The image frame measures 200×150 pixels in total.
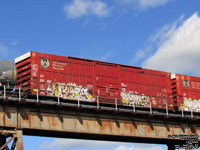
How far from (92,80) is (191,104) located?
40.4 ft

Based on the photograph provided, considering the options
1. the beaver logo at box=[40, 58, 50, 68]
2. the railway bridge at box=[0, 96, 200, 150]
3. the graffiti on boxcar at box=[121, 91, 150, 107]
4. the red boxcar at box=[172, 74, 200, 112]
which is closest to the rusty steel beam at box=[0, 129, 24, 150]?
the railway bridge at box=[0, 96, 200, 150]

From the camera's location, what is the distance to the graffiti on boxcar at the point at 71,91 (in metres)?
32.1

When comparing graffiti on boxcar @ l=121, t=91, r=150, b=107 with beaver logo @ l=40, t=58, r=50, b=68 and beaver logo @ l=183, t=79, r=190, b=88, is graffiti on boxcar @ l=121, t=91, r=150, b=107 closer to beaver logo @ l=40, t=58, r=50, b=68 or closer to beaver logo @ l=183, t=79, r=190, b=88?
beaver logo @ l=183, t=79, r=190, b=88

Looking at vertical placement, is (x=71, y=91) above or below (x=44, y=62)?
below

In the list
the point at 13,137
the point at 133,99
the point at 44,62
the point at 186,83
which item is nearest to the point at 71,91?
the point at 44,62

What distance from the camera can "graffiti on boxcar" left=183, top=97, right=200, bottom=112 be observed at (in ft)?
133

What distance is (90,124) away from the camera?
31.4 m

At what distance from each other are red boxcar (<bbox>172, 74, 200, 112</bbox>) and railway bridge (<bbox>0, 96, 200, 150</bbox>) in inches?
Answer: 111

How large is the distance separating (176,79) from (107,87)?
953cm

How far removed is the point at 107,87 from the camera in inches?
1433

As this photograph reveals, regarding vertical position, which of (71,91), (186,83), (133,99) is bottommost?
(133,99)

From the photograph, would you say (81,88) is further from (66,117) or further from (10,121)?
(10,121)

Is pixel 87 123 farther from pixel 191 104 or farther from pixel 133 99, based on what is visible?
pixel 191 104

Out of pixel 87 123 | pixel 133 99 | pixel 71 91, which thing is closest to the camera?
pixel 87 123
